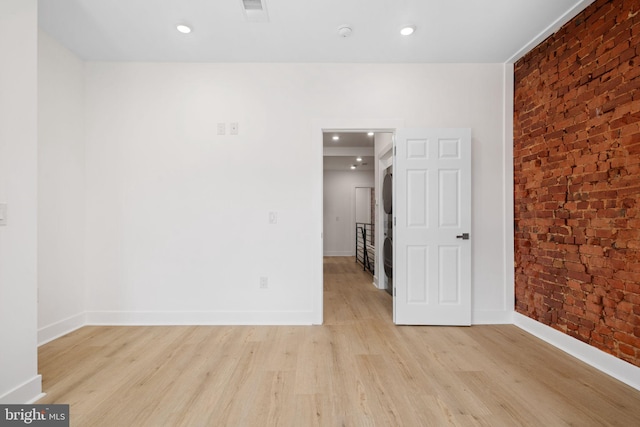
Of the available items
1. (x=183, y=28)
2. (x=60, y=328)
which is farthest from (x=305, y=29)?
(x=60, y=328)

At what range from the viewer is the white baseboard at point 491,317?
305 centimetres

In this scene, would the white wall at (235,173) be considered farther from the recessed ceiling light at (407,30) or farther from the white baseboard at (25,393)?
the white baseboard at (25,393)

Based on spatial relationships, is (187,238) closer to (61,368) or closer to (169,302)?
(169,302)

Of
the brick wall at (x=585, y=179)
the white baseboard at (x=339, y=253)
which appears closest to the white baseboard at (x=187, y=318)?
the brick wall at (x=585, y=179)

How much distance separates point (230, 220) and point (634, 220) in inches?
131

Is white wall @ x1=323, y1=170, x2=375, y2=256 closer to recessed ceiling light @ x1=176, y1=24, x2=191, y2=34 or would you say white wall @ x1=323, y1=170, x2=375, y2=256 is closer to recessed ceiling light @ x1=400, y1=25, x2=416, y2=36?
recessed ceiling light @ x1=400, y1=25, x2=416, y2=36

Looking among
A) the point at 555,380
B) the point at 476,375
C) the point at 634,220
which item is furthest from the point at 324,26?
the point at 555,380

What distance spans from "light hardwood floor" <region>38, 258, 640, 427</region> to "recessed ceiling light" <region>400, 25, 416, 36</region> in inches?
110

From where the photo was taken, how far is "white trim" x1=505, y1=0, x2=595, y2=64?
2227 millimetres

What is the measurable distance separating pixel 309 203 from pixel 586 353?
265 centimetres

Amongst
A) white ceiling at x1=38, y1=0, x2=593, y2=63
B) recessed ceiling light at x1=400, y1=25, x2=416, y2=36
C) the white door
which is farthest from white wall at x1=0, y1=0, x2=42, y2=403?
the white door

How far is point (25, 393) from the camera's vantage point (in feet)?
5.62

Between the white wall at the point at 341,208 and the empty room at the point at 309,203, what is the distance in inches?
204

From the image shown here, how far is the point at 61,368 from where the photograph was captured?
2.15m
